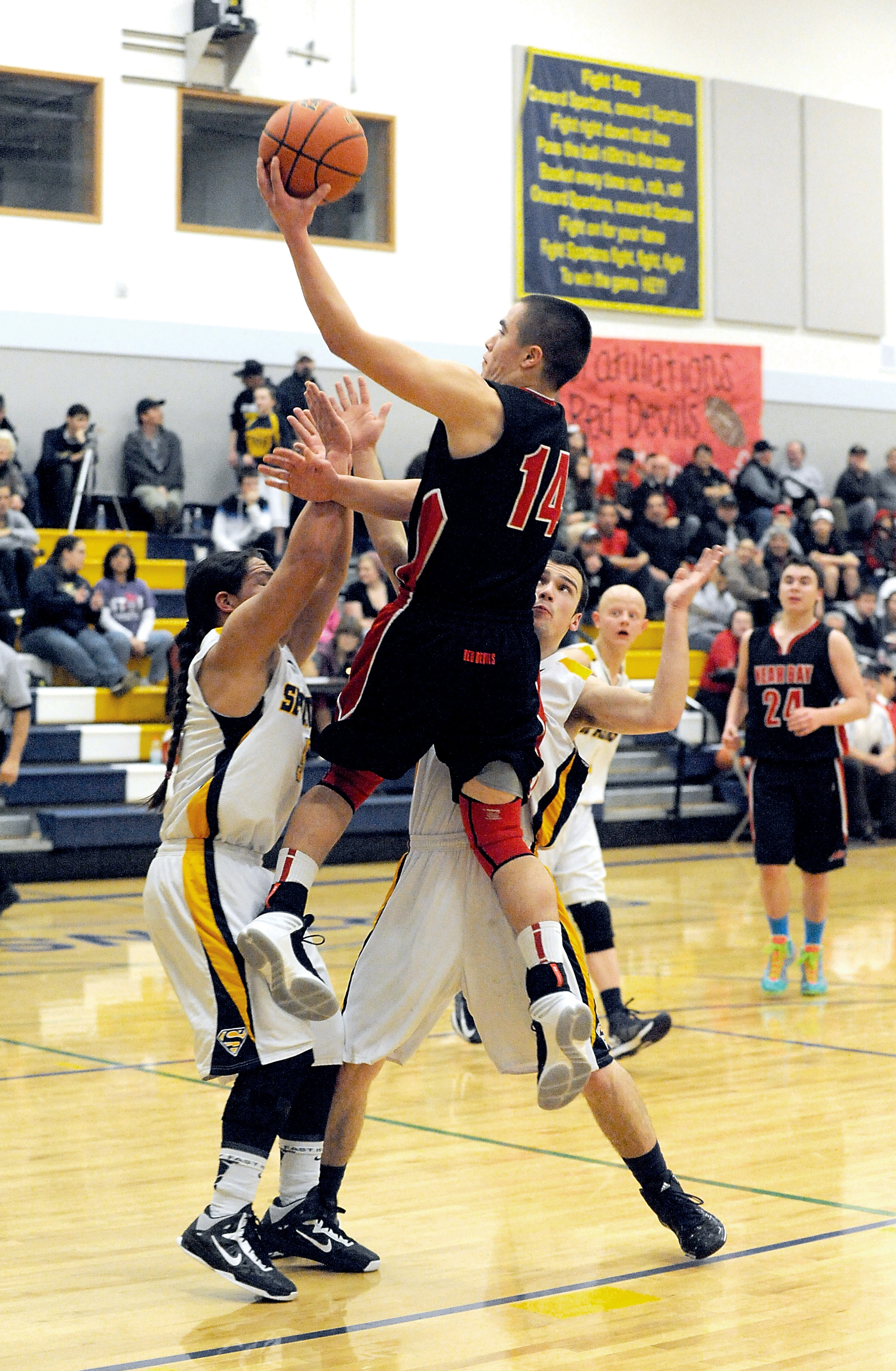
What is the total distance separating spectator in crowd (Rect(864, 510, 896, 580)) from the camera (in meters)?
17.9

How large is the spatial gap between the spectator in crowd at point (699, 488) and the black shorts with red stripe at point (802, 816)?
31.0 ft

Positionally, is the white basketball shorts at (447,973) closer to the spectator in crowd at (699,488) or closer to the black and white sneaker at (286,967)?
the black and white sneaker at (286,967)

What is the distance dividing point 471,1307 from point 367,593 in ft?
33.5

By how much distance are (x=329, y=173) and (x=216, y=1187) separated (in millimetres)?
2002

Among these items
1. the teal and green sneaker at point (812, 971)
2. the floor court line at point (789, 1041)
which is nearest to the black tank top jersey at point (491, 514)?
the floor court line at point (789, 1041)

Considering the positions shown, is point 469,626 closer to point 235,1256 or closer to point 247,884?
point 247,884

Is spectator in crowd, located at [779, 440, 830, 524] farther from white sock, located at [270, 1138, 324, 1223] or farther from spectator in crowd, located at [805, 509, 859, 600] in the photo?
white sock, located at [270, 1138, 324, 1223]

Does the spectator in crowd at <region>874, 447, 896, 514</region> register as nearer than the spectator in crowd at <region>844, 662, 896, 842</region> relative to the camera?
No

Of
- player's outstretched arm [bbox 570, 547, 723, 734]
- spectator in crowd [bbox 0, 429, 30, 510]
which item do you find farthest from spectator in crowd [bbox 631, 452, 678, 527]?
player's outstretched arm [bbox 570, 547, 723, 734]

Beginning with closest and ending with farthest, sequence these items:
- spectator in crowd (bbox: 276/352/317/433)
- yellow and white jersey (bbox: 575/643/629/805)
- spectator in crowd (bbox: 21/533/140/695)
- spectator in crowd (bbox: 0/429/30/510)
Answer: yellow and white jersey (bbox: 575/643/629/805) < spectator in crowd (bbox: 21/533/140/695) < spectator in crowd (bbox: 0/429/30/510) < spectator in crowd (bbox: 276/352/317/433)

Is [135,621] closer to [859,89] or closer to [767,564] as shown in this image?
[767,564]

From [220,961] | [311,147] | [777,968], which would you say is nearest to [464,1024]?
[777,968]

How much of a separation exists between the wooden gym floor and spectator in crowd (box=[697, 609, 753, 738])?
282 inches

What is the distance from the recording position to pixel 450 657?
3.35m
